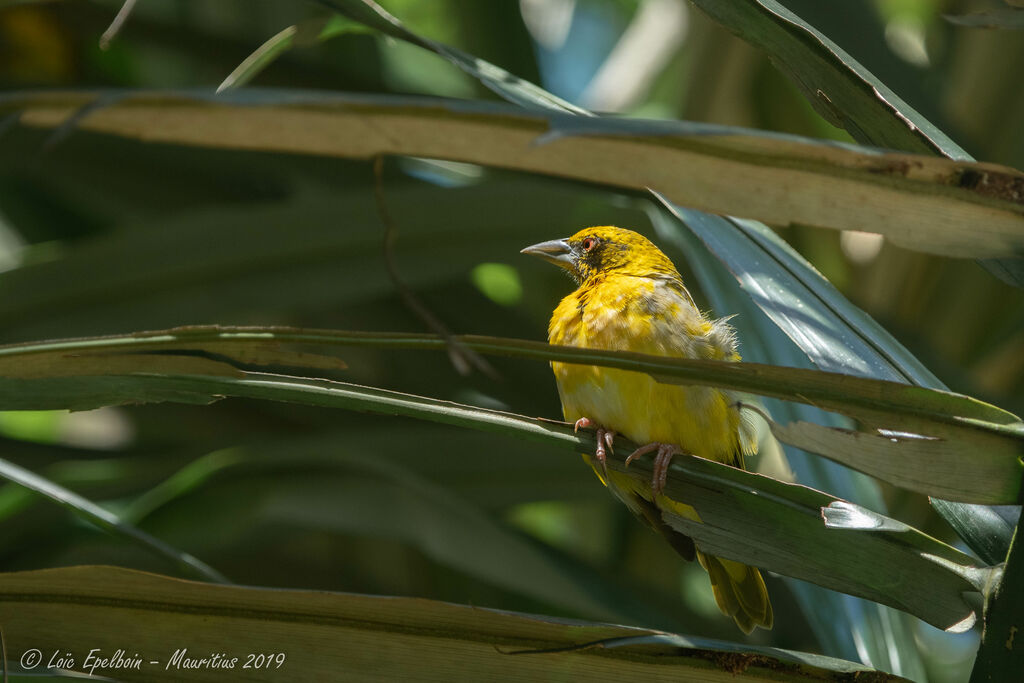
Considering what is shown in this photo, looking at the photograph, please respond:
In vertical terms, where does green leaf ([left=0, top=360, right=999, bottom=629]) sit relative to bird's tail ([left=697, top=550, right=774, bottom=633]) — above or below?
above

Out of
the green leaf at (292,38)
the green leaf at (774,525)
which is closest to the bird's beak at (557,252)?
the green leaf at (292,38)

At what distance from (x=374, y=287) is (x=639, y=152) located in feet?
5.48

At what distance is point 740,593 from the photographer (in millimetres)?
2092

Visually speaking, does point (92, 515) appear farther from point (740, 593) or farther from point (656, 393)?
point (740, 593)

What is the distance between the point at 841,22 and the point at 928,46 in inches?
67.5

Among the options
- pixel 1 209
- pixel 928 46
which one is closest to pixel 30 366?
pixel 1 209

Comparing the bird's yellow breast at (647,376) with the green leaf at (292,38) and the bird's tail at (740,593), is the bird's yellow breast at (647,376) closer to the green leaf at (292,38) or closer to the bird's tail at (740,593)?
the bird's tail at (740,593)

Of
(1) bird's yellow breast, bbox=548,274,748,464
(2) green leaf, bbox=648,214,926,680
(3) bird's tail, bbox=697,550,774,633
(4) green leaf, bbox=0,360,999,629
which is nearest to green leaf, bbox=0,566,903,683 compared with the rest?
(4) green leaf, bbox=0,360,999,629

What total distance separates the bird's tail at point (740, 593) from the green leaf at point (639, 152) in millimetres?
1381

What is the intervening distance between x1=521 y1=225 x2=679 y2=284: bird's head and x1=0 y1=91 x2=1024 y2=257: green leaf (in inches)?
60.2

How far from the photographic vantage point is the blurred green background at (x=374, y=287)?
2111 millimetres

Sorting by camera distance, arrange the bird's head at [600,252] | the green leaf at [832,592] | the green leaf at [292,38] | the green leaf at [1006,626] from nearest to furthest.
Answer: the green leaf at [1006,626]
the green leaf at [292,38]
the green leaf at [832,592]
the bird's head at [600,252]

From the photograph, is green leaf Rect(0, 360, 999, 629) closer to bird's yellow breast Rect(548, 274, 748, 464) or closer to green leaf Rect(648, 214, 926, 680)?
green leaf Rect(648, 214, 926, 680)

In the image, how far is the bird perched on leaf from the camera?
1987mm
